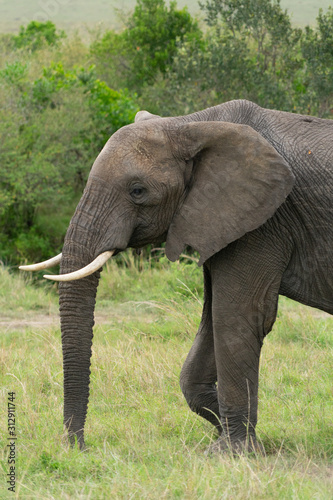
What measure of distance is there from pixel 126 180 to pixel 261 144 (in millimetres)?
735

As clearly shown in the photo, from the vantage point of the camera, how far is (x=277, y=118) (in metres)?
4.25

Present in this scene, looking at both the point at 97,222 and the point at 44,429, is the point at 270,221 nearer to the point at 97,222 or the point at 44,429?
the point at 97,222

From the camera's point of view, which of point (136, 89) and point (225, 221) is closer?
point (225, 221)

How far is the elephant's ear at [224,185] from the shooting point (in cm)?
395

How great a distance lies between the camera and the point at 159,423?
4902mm

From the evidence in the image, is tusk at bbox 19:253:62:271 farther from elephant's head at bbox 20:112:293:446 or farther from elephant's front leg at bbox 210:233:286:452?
elephant's front leg at bbox 210:233:286:452

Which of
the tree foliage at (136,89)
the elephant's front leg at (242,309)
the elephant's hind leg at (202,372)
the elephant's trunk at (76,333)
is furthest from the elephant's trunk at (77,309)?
the tree foliage at (136,89)

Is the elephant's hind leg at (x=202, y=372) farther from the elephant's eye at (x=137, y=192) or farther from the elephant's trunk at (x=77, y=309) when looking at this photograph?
the elephant's eye at (x=137, y=192)

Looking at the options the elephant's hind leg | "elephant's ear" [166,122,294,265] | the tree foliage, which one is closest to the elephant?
"elephant's ear" [166,122,294,265]

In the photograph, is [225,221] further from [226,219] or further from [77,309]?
[77,309]

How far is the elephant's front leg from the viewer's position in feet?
13.4

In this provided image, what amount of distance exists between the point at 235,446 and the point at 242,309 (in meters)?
0.83

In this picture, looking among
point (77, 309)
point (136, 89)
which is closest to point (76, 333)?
point (77, 309)

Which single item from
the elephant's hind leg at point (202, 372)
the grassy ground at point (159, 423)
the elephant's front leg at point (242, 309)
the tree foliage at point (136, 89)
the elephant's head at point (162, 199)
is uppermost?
the tree foliage at point (136, 89)
